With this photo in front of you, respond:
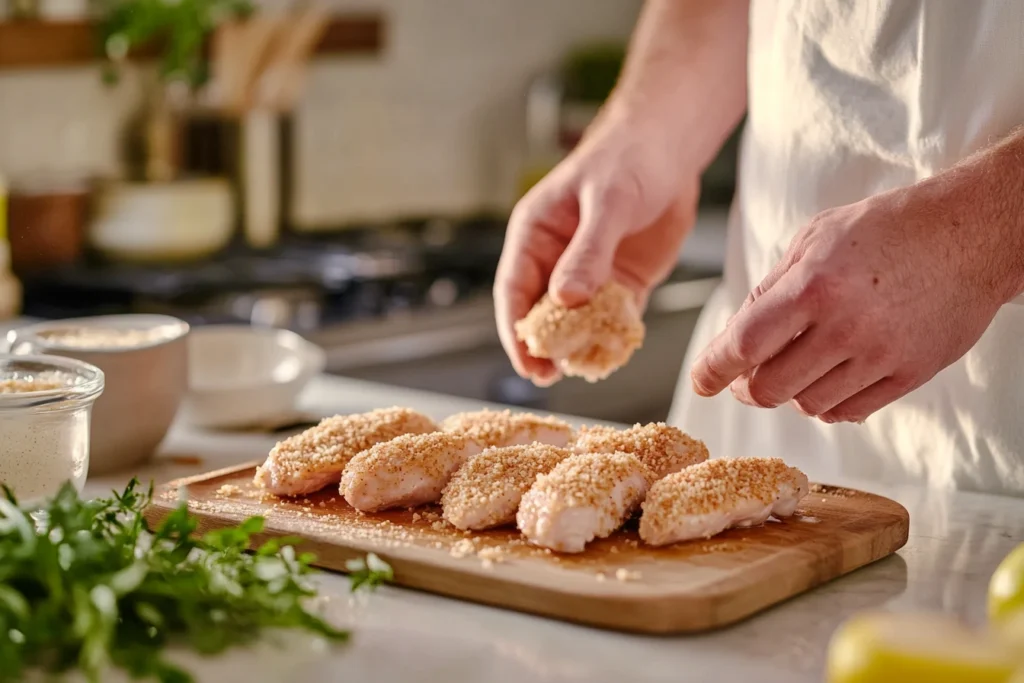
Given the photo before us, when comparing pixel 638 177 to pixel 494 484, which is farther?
pixel 638 177

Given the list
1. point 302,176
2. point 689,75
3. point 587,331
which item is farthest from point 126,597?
point 302,176

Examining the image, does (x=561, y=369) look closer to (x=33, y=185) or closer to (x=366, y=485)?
(x=366, y=485)

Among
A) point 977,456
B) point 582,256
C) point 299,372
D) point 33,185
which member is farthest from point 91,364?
point 33,185

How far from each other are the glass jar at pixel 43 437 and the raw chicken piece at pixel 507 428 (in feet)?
1.22

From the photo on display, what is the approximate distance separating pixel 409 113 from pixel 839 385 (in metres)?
2.73

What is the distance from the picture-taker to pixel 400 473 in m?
1.30

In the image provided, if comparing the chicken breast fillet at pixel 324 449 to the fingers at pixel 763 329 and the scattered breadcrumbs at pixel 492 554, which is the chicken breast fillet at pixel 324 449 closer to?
the scattered breadcrumbs at pixel 492 554

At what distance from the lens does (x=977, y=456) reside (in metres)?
1.59

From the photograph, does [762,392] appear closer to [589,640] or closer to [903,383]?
[903,383]

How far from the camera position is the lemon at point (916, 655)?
752mm

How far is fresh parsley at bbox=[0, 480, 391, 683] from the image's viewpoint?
0.96 metres

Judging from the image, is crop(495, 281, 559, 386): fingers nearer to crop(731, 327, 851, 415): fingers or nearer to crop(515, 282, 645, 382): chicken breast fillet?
crop(515, 282, 645, 382): chicken breast fillet

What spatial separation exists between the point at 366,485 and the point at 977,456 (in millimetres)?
718

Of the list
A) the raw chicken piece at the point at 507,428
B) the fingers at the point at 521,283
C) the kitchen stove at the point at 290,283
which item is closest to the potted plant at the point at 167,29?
the kitchen stove at the point at 290,283
